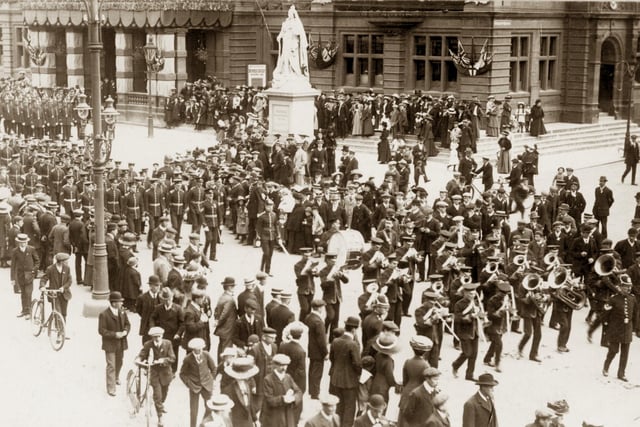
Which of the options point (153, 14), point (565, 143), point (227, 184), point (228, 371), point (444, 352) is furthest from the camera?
point (153, 14)

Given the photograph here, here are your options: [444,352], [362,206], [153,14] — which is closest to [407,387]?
[444,352]

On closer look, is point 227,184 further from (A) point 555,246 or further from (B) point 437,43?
(B) point 437,43

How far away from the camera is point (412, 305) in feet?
57.7

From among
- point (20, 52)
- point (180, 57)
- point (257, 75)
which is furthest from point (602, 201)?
point (20, 52)

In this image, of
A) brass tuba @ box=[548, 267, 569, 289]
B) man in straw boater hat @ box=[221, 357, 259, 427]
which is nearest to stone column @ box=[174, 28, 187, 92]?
brass tuba @ box=[548, 267, 569, 289]

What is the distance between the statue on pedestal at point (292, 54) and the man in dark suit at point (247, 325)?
17.6 m

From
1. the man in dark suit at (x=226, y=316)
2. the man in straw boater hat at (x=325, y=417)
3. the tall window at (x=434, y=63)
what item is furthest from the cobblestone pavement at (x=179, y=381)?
the tall window at (x=434, y=63)

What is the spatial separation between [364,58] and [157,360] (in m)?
28.5

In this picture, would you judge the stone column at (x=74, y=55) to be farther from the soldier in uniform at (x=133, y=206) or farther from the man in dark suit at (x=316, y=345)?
the man in dark suit at (x=316, y=345)

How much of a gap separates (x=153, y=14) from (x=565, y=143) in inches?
726

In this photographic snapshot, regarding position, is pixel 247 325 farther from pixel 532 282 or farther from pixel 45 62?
pixel 45 62

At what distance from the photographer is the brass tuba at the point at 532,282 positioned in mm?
14453

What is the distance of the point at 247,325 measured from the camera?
13000 millimetres

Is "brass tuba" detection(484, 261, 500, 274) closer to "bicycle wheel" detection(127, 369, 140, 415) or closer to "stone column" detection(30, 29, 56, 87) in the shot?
"bicycle wheel" detection(127, 369, 140, 415)
